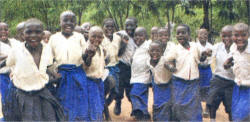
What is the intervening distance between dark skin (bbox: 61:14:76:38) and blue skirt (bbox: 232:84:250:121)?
2.35 meters

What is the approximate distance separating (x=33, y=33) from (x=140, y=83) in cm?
213

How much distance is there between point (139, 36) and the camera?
5.47 m

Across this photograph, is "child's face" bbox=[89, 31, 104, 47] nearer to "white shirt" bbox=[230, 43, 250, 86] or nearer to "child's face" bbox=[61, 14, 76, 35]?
"child's face" bbox=[61, 14, 76, 35]

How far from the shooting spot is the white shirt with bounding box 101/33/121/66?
5.42m

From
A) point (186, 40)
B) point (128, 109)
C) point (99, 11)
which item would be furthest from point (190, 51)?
point (99, 11)

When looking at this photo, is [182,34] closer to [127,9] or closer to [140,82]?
[140,82]

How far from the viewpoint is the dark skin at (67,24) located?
4.27 m

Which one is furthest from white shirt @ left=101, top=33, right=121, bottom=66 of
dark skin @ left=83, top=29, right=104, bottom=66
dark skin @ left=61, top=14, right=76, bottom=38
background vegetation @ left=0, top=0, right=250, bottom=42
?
background vegetation @ left=0, top=0, right=250, bottom=42

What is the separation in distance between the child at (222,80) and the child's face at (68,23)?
2.41m

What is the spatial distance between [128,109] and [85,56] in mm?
2677

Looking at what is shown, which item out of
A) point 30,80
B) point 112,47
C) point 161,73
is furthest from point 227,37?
point 30,80

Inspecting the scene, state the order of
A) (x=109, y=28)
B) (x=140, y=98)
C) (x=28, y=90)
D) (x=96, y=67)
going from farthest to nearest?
(x=109, y=28)
(x=140, y=98)
(x=96, y=67)
(x=28, y=90)

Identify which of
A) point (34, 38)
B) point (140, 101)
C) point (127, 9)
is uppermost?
point (127, 9)

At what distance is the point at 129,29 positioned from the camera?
18.7ft
